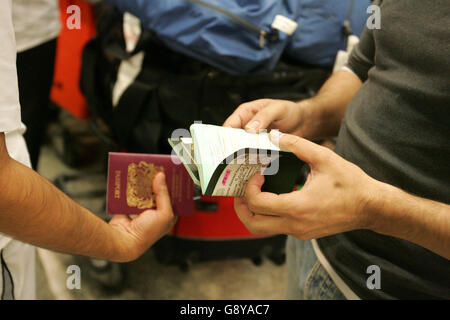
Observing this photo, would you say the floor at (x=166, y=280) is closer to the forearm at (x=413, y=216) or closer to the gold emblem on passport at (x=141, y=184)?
the gold emblem on passport at (x=141, y=184)

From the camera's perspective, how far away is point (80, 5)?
59.7 inches

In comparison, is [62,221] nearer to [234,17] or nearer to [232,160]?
[232,160]

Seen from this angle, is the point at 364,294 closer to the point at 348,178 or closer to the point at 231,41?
the point at 348,178

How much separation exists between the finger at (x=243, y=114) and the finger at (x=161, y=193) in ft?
0.55

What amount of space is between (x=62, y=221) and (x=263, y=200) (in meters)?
0.32

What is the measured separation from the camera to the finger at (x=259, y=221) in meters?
0.61

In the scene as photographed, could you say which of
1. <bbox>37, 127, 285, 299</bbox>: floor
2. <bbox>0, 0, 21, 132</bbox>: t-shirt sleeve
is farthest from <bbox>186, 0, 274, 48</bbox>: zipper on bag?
<bbox>37, 127, 285, 299</bbox>: floor

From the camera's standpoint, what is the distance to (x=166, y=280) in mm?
1568

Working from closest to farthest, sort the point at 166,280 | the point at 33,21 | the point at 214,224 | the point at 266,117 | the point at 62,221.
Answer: the point at 62,221
the point at 266,117
the point at 33,21
the point at 214,224
the point at 166,280

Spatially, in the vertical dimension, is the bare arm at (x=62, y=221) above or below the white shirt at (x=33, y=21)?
below

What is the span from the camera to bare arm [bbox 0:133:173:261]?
1.77ft

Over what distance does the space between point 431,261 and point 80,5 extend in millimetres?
1460

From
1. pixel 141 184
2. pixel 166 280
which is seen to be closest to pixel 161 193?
pixel 141 184

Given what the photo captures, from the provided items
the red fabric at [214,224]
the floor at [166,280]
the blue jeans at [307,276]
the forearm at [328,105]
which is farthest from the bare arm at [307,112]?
the floor at [166,280]
